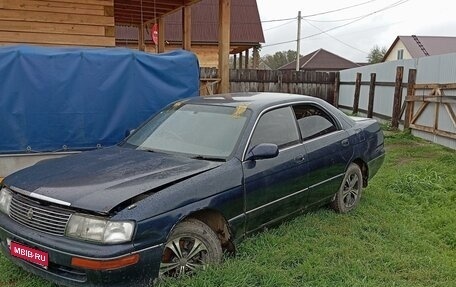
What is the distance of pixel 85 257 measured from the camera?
258 cm

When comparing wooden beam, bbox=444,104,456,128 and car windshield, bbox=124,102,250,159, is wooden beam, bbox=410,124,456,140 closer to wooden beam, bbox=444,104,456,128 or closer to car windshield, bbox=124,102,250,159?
wooden beam, bbox=444,104,456,128

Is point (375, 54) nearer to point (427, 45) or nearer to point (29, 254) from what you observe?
point (427, 45)

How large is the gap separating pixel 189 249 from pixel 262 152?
102 cm

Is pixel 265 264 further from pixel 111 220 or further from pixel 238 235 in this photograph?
pixel 111 220

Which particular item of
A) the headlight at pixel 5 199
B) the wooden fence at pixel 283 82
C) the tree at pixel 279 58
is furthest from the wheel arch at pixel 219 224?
the tree at pixel 279 58

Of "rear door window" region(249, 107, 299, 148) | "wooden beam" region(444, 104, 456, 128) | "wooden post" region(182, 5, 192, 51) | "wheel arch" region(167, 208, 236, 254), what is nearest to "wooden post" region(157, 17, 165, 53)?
"wooden post" region(182, 5, 192, 51)

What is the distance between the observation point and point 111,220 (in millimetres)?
2646

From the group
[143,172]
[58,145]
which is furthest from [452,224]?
[58,145]

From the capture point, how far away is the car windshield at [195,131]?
367 centimetres

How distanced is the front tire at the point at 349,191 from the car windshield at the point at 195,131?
1.70 m

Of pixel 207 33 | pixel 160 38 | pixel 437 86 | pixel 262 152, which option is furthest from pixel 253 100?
pixel 207 33

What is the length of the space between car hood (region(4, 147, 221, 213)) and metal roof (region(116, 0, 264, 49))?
18.2 m

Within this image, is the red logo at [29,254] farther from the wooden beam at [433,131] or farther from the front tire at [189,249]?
the wooden beam at [433,131]

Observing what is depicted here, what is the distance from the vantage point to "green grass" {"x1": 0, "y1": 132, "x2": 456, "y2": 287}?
3191mm
